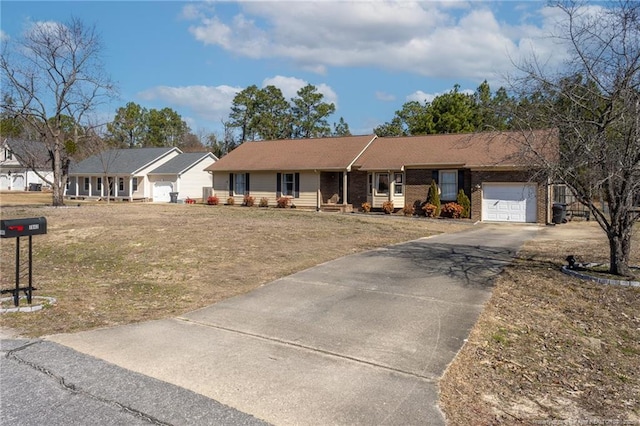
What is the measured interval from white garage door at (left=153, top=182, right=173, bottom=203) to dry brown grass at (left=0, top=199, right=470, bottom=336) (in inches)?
940

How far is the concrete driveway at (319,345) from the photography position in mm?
4457

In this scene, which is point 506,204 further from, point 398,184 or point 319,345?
point 319,345

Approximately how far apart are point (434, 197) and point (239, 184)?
14250mm

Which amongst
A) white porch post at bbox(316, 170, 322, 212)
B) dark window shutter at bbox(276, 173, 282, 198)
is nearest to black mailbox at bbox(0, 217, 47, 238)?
white porch post at bbox(316, 170, 322, 212)

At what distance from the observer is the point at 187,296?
27.8 ft

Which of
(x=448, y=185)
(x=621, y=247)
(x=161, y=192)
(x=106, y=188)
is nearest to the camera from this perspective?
(x=621, y=247)

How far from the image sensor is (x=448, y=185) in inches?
1051

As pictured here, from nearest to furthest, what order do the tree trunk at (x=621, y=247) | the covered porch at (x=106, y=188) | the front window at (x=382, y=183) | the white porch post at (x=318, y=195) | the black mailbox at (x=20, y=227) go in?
1. the black mailbox at (x=20, y=227)
2. the tree trunk at (x=621, y=247)
3. the front window at (x=382, y=183)
4. the white porch post at (x=318, y=195)
5. the covered porch at (x=106, y=188)

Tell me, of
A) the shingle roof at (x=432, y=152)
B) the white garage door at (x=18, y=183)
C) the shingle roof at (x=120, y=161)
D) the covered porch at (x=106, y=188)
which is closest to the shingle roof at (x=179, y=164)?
the shingle roof at (x=120, y=161)

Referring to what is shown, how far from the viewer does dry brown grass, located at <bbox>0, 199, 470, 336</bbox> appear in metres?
7.55

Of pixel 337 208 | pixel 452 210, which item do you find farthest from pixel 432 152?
pixel 337 208

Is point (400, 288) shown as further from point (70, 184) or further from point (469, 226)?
point (70, 184)

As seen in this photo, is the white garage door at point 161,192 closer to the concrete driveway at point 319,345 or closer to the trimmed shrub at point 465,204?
the trimmed shrub at point 465,204

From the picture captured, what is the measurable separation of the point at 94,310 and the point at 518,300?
6.86 meters
